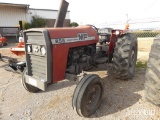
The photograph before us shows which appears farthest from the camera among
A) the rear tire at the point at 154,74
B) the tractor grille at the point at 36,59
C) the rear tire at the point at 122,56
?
the rear tire at the point at 122,56

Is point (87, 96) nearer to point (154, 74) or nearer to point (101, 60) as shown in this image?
point (154, 74)

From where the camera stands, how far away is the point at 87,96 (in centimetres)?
287

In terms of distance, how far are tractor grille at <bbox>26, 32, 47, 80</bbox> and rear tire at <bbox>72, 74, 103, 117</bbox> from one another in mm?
712

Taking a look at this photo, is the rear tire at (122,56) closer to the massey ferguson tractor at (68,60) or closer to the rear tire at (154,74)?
the massey ferguson tractor at (68,60)

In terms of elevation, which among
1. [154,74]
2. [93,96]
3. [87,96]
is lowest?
[93,96]

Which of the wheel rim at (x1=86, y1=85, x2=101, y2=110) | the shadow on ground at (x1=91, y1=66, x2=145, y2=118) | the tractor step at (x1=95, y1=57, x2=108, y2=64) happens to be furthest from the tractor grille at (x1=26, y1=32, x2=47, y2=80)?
the tractor step at (x1=95, y1=57, x2=108, y2=64)

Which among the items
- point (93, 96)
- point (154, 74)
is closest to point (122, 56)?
point (154, 74)

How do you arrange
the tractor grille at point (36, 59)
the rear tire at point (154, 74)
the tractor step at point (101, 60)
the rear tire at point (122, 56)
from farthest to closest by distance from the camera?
1. the tractor step at point (101, 60)
2. the rear tire at point (122, 56)
3. the tractor grille at point (36, 59)
4. the rear tire at point (154, 74)

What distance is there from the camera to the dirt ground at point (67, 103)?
9.59 feet

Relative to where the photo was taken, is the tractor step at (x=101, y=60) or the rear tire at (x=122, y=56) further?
the tractor step at (x=101, y=60)

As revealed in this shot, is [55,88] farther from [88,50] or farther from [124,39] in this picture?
[124,39]

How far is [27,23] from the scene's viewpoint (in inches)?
770

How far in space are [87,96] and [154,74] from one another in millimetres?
1203

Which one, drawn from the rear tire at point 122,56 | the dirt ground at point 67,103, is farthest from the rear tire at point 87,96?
the rear tire at point 122,56
